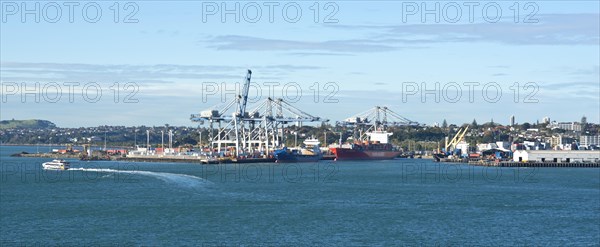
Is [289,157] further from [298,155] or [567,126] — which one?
Answer: [567,126]

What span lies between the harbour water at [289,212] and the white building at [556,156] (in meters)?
33.5

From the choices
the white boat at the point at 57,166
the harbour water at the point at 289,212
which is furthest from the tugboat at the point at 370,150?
the harbour water at the point at 289,212

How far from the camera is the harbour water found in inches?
1072

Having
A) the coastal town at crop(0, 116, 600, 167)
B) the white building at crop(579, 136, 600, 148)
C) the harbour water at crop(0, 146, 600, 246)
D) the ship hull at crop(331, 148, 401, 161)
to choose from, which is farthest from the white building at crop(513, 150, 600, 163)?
the white building at crop(579, 136, 600, 148)

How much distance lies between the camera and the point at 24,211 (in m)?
33.7

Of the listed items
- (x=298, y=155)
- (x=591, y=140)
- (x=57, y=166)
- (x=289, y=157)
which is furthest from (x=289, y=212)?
(x=591, y=140)

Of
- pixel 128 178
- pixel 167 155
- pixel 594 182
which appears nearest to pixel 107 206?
pixel 128 178

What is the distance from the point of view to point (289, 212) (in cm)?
A: 3378

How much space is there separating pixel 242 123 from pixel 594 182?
4457 cm

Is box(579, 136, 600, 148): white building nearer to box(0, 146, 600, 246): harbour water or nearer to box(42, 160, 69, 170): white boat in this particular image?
box(0, 146, 600, 246): harbour water

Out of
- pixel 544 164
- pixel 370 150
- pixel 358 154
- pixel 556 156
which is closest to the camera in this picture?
pixel 544 164

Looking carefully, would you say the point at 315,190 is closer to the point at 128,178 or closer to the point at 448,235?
the point at 128,178

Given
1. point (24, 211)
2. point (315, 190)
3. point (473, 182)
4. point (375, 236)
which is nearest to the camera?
point (375, 236)

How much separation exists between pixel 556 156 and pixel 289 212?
57974mm
